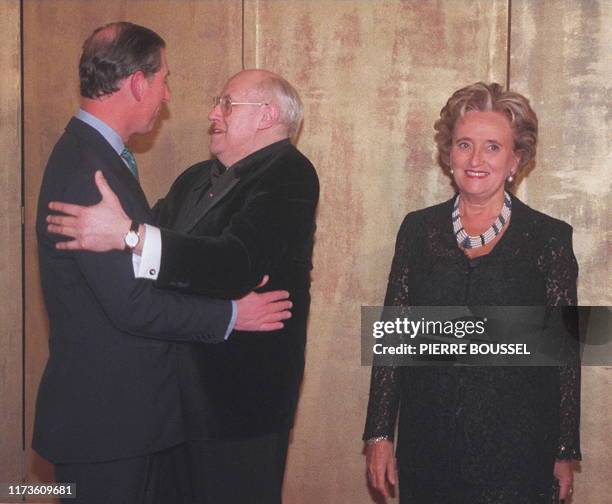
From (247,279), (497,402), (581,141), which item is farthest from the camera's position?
(581,141)

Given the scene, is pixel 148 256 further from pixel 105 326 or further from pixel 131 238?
pixel 105 326

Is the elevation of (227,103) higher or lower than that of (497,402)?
→ higher

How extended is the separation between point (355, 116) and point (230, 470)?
69.3 inches

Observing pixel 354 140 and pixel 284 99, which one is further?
pixel 354 140

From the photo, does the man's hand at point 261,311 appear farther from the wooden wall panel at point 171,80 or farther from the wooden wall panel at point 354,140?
the wooden wall panel at point 171,80

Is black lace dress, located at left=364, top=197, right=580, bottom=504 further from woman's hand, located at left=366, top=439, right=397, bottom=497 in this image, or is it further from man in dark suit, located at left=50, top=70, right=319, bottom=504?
man in dark suit, located at left=50, top=70, right=319, bottom=504

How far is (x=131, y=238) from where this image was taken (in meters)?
2.25

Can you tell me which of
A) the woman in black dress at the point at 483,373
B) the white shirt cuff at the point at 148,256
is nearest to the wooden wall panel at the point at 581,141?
the woman in black dress at the point at 483,373

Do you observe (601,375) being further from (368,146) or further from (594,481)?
(368,146)

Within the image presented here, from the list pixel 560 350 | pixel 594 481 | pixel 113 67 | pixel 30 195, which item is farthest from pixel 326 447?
pixel 113 67

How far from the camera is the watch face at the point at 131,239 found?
2.24 m

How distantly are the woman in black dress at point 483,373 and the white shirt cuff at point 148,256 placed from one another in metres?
0.91

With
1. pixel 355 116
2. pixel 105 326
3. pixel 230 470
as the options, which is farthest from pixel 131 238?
pixel 355 116

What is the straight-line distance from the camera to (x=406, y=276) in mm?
2871
